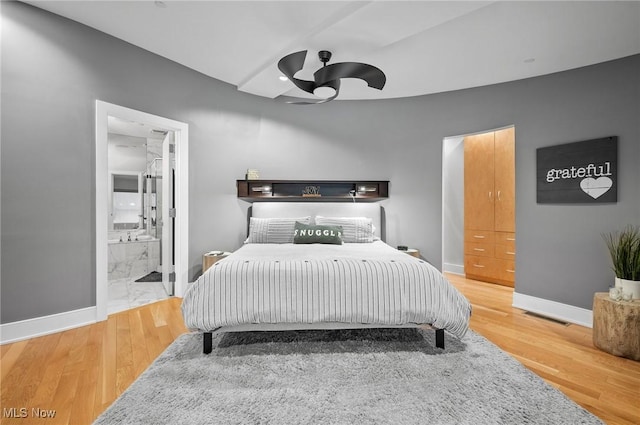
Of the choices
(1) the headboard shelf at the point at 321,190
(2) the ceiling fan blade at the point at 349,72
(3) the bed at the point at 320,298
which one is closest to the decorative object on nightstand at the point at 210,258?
(1) the headboard shelf at the point at 321,190

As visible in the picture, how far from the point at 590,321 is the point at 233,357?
11.1 ft

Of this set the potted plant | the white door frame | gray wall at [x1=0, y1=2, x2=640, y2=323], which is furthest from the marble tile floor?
the potted plant

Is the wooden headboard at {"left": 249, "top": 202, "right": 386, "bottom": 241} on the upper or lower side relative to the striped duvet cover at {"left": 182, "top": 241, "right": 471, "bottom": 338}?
upper

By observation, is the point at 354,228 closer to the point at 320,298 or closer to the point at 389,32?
the point at 320,298

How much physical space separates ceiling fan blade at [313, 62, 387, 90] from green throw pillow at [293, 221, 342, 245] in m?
1.68

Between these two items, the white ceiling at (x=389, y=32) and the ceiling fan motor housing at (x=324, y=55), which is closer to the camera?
the white ceiling at (x=389, y=32)

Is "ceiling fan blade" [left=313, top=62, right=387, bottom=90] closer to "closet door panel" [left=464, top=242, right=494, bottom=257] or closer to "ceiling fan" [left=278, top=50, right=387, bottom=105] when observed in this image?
"ceiling fan" [left=278, top=50, right=387, bottom=105]

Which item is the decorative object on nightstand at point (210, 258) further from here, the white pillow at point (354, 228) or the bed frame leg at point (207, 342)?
the bed frame leg at point (207, 342)

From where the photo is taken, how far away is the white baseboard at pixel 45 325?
8.05ft

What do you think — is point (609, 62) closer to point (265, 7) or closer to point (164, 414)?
point (265, 7)

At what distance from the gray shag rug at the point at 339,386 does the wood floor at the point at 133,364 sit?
0.55 feet

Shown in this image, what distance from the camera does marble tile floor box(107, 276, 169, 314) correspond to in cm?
344

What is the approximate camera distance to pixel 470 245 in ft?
15.7

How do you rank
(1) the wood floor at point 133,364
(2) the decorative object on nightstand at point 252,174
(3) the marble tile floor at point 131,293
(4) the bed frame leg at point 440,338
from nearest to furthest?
(1) the wood floor at point 133,364, (4) the bed frame leg at point 440,338, (3) the marble tile floor at point 131,293, (2) the decorative object on nightstand at point 252,174
